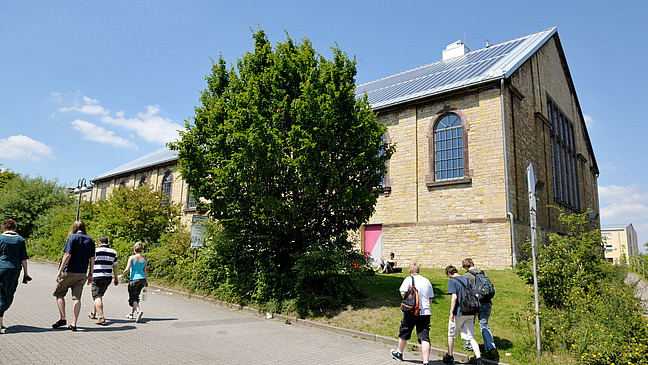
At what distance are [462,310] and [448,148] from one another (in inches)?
508

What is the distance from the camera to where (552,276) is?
8.29 m

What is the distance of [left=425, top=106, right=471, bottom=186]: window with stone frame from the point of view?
18094 millimetres

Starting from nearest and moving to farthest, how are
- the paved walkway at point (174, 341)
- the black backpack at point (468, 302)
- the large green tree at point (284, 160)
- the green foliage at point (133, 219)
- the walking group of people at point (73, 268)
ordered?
the paved walkway at point (174, 341) < the black backpack at point (468, 302) < the walking group of people at point (73, 268) < the large green tree at point (284, 160) < the green foliage at point (133, 219)

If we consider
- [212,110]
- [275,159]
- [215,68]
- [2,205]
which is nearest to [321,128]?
[275,159]

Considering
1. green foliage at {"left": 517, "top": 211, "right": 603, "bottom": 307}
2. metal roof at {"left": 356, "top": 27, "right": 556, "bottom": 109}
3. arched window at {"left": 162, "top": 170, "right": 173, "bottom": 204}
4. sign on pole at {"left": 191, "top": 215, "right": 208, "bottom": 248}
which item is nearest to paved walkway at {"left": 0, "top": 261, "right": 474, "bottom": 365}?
green foliage at {"left": 517, "top": 211, "right": 603, "bottom": 307}

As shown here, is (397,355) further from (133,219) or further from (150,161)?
(150,161)

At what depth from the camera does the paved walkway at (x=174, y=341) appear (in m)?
6.00

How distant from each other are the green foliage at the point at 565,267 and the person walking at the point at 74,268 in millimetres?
8748

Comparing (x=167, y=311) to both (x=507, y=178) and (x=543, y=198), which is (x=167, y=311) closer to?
(x=507, y=178)

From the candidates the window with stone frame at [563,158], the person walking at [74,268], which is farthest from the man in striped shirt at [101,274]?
the window with stone frame at [563,158]

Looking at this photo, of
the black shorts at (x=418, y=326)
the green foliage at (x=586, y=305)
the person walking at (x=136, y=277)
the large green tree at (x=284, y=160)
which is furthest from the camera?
the large green tree at (x=284, y=160)

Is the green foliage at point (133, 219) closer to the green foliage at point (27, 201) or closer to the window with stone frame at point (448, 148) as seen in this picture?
the window with stone frame at point (448, 148)

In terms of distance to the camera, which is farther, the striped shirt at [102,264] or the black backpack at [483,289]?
the striped shirt at [102,264]

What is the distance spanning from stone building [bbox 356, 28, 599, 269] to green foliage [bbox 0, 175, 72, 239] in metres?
26.7
